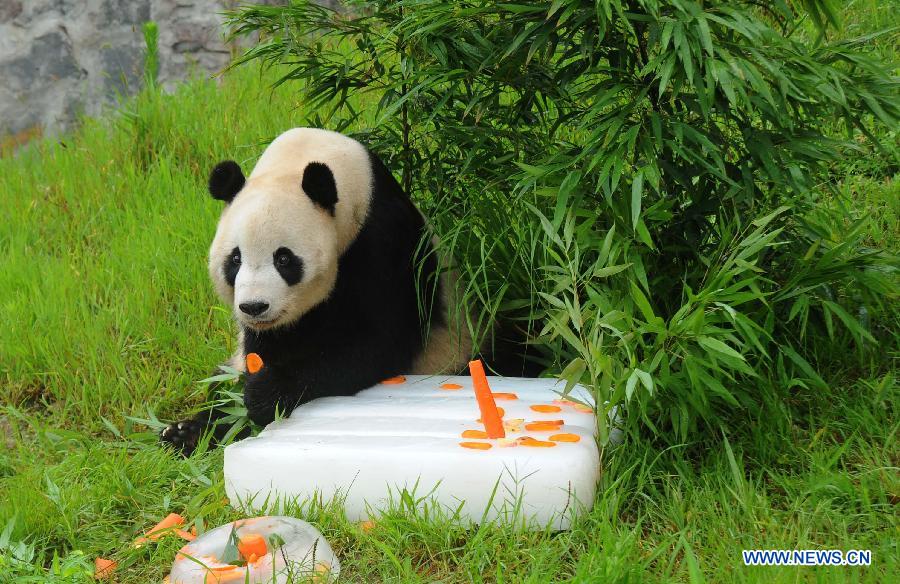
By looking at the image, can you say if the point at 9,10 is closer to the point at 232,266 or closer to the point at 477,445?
the point at 232,266

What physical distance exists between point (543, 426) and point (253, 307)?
109 cm

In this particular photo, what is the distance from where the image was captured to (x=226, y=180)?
3658 millimetres

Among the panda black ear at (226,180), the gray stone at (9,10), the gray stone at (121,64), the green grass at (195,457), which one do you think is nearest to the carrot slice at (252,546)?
the green grass at (195,457)

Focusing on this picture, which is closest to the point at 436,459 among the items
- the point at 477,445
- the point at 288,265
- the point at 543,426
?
the point at 477,445

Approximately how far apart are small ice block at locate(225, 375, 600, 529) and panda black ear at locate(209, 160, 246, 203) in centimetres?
90

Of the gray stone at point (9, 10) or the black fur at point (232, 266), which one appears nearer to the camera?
the black fur at point (232, 266)

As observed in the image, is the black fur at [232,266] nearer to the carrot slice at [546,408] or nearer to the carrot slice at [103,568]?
the carrot slice at [103,568]

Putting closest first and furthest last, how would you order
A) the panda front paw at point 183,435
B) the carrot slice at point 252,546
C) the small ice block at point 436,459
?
the carrot slice at point 252,546, the small ice block at point 436,459, the panda front paw at point 183,435

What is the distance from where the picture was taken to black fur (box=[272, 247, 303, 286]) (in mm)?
3455

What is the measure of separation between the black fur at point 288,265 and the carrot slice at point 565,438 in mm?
1107

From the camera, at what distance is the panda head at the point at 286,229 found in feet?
11.2

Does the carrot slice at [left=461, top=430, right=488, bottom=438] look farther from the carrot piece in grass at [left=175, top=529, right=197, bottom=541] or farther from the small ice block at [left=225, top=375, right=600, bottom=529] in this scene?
the carrot piece in grass at [left=175, top=529, right=197, bottom=541]

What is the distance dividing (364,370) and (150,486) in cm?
89

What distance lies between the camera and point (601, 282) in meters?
3.34
